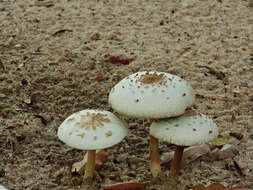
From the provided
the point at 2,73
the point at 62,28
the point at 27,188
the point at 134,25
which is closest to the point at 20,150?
the point at 27,188

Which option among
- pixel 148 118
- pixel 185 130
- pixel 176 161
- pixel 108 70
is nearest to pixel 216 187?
pixel 176 161

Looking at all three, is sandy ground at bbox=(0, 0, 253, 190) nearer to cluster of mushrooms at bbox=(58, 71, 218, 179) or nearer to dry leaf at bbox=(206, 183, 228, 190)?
dry leaf at bbox=(206, 183, 228, 190)

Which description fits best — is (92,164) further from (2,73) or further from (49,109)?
(2,73)

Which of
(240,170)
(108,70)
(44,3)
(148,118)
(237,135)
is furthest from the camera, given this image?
(44,3)

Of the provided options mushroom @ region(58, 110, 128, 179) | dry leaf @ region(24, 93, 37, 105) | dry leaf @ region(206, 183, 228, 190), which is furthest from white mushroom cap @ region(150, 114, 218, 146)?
dry leaf @ region(24, 93, 37, 105)

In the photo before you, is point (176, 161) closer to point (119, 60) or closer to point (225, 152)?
point (225, 152)

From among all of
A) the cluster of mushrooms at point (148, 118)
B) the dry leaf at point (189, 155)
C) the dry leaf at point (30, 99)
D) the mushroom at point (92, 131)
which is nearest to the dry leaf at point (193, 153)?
the dry leaf at point (189, 155)
